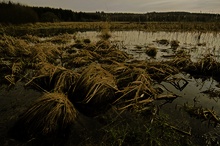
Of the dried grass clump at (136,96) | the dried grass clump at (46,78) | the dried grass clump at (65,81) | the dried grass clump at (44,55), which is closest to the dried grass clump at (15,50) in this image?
the dried grass clump at (44,55)

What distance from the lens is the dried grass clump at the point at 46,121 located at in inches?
95.3

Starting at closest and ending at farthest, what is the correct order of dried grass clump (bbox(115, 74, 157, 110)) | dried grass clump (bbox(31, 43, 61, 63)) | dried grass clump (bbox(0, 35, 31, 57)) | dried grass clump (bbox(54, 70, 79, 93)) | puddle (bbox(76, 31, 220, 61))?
dried grass clump (bbox(115, 74, 157, 110)), dried grass clump (bbox(54, 70, 79, 93)), dried grass clump (bbox(31, 43, 61, 63)), dried grass clump (bbox(0, 35, 31, 57)), puddle (bbox(76, 31, 220, 61))

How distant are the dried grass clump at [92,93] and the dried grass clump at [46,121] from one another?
487mm

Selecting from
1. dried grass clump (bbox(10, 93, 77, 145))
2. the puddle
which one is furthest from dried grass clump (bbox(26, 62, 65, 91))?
the puddle

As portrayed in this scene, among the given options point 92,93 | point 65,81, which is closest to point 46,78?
point 65,81

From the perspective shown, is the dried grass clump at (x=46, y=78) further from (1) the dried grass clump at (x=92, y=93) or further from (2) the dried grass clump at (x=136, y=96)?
(2) the dried grass clump at (x=136, y=96)

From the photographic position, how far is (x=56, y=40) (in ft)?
38.3

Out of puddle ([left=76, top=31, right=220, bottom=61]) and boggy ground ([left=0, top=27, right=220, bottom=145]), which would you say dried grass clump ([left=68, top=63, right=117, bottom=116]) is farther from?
puddle ([left=76, top=31, right=220, bottom=61])

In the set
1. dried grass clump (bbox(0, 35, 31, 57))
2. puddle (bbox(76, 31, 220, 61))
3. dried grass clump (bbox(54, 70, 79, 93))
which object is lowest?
puddle (bbox(76, 31, 220, 61))

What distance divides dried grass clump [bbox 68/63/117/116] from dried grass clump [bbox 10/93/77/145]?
0.49m

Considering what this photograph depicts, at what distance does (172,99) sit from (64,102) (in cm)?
200

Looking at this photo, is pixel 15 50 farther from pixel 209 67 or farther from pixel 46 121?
pixel 209 67

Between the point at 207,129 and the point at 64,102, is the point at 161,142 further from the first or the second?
the point at 64,102

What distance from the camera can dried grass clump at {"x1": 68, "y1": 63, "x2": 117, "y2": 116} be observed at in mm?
3215
